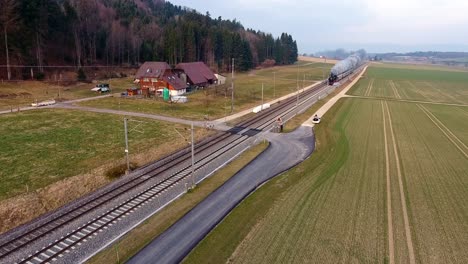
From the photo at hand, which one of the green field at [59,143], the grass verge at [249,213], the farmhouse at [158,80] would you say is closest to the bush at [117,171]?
the green field at [59,143]

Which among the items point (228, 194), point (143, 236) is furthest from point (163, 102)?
point (143, 236)

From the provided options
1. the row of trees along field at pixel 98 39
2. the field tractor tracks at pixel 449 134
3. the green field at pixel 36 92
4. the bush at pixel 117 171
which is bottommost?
the bush at pixel 117 171

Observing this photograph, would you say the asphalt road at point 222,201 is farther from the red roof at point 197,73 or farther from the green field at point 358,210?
the red roof at point 197,73

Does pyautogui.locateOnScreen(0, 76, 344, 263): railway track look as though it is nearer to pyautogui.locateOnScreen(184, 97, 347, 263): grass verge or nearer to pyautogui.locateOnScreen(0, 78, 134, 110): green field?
pyautogui.locateOnScreen(184, 97, 347, 263): grass verge

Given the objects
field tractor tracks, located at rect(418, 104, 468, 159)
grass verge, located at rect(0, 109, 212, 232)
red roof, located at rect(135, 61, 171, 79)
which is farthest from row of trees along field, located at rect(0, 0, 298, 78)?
field tractor tracks, located at rect(418, 104, 468, 159)

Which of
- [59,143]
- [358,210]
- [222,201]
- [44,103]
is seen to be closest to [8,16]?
[44,103]

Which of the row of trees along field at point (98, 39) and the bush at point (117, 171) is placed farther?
the row of trees along field at point (98, 39)
